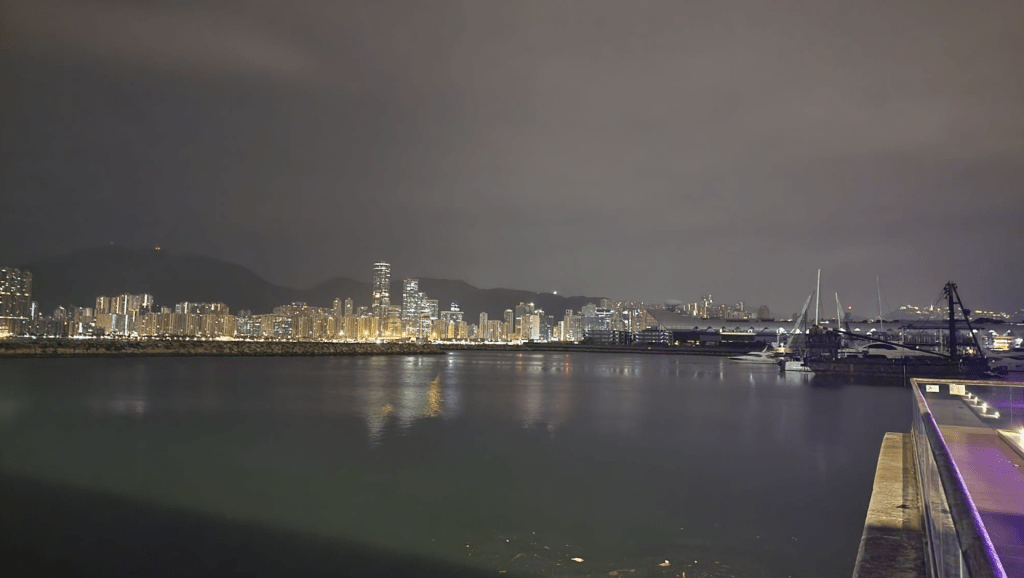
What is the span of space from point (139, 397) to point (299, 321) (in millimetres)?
128320

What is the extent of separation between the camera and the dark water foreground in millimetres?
6223

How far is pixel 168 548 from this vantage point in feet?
21.1

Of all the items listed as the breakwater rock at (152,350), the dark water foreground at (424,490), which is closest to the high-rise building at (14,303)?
the breakwater rock at (152,350)

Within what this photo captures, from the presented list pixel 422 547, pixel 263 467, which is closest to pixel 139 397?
pixel 263 467

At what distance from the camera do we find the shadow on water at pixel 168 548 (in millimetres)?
5887

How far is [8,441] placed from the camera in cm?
1289

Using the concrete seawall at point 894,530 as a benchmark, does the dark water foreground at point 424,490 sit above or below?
below

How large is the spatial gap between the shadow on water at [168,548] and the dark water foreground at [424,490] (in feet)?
0.09

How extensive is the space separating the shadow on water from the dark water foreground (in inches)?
1.1

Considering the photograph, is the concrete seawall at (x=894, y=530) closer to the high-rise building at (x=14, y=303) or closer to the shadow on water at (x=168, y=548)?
the shadow on water at (x=168, y=548)

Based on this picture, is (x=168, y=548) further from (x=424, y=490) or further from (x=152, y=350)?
(x=152, y=350)

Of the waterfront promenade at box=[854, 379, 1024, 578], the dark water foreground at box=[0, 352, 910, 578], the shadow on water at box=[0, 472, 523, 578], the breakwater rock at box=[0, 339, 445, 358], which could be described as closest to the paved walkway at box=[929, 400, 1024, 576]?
the waterfront promenade at box=[854, 379, 1024, 578]

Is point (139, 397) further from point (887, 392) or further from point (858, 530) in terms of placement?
point (887, 392)

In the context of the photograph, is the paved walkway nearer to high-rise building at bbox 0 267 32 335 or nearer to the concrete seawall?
the concrete seawall
